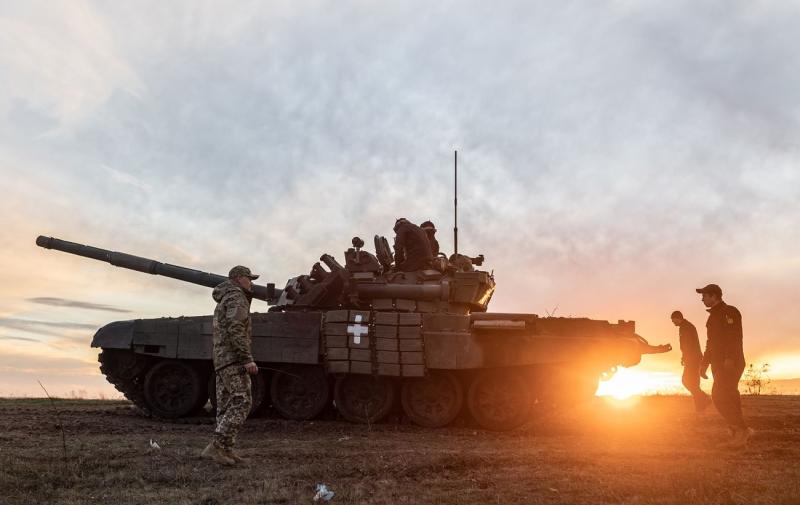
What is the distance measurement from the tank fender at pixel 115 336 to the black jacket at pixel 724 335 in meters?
10.7

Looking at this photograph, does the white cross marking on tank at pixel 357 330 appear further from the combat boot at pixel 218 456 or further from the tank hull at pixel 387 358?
the combat boot at pixel 218 456

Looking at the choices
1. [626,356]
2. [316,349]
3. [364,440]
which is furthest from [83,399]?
[626,356]

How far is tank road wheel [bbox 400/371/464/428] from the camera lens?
12602 millimetres

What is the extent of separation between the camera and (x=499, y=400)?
487 inches

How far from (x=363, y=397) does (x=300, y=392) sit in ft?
4.16

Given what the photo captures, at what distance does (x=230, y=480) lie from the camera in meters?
6.96

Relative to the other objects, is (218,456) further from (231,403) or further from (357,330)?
(357,330)

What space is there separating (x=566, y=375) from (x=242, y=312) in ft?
21.4

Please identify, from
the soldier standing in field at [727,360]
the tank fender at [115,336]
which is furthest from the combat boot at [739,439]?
the tank fender at [115,336]

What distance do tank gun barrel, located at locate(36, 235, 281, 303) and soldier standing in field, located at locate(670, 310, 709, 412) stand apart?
26.0 ft

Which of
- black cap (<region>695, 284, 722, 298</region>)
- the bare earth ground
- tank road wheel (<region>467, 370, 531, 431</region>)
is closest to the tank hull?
tank road wheel (<region>467, 370, 531, 431</region>)

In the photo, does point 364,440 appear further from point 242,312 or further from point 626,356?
point 626,356

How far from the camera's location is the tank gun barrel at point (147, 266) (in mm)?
15281

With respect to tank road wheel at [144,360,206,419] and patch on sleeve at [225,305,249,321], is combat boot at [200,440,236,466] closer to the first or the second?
patch on sleeve at [225,305,249,321]
